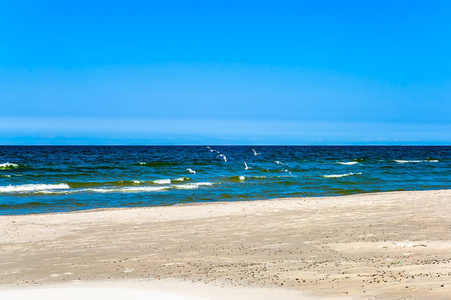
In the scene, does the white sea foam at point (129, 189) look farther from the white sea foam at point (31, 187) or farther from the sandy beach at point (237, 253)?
the sandy beach at point (237, 253)

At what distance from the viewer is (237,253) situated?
9.84m

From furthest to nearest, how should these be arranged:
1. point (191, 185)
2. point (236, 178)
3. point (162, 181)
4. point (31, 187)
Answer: point (236, 178) < point (162, 181) < point (191, 185) < point (31, 187)

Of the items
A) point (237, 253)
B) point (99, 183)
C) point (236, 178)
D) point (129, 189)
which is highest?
point (237, 253)

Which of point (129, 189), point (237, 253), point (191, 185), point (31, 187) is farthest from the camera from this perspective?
point (191, 185)

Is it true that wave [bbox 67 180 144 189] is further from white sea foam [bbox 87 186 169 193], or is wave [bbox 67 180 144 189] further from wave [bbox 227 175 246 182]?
wave [bbox 227 175 246 182]

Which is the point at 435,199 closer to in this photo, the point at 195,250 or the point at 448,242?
the point at 448,242

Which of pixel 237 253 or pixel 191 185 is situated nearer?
pixel 237 253

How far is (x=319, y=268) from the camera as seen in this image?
26.8 feet

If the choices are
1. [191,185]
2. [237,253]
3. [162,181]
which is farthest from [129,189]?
[237,253]

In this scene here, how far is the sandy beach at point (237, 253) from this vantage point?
7043 millimetres

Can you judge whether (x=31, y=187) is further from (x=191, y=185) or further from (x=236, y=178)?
(x=236, y=178)

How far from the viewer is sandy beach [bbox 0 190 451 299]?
23.1 ft

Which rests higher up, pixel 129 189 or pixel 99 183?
pixel 99 183

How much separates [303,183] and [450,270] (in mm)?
24356
